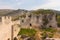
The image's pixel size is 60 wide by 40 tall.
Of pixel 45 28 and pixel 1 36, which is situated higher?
pixel 1 36

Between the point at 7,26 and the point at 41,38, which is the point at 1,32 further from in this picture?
the point at 41,38

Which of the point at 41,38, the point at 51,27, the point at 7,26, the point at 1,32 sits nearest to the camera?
the point at 1,32

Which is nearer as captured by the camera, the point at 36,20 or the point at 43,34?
the point at 43,34

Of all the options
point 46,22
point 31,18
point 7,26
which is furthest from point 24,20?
point 7,26

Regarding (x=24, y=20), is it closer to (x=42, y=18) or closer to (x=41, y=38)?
(x=42, y=18)

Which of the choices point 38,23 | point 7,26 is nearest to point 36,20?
point 38,23

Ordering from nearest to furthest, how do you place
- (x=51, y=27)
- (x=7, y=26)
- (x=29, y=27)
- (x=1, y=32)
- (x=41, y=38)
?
(x=1, y=32), (x=7, y=26), (x=41, y=38), (x=29, y=27), (x=51, y=27)

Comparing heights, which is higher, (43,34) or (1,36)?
(1,36)

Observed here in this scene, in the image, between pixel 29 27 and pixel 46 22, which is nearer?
pixel 29 27

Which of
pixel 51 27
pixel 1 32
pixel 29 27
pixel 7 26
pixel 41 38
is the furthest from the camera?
pixel 51 27
